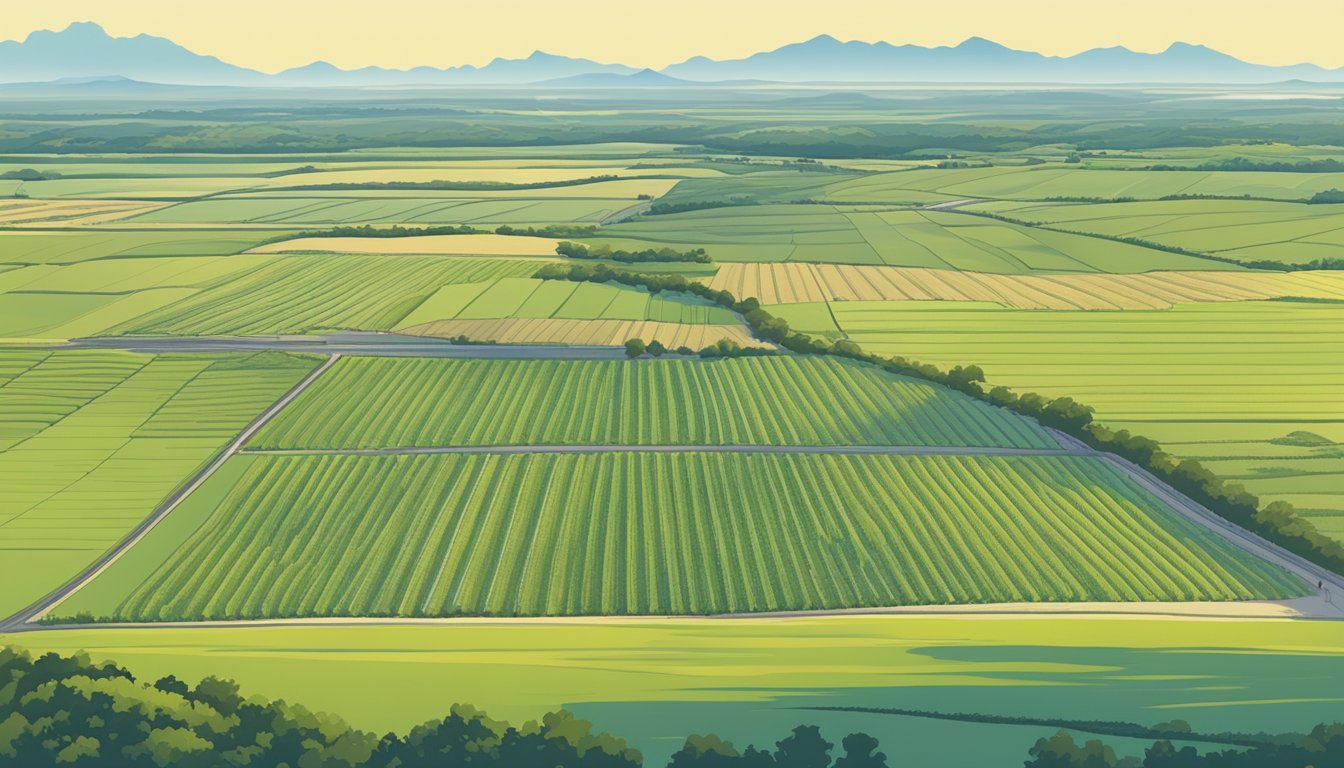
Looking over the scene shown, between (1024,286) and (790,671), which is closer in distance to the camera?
(790,671)

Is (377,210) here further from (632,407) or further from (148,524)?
(148,524)

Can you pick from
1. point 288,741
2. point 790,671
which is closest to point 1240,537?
point 790,671

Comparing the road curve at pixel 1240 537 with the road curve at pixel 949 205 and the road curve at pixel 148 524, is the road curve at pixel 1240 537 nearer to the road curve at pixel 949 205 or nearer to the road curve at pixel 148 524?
the road curve at pixel 148 524

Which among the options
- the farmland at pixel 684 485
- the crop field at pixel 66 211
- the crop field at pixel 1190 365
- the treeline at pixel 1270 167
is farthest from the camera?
the treeline at pixel 1270 167

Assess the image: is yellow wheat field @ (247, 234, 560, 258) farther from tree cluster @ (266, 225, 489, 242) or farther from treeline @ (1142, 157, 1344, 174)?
treeline @ (1142, 157, 1344, 174)

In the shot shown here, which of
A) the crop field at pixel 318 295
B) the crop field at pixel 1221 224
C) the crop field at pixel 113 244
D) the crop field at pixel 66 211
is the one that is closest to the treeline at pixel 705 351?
the crop field at pixel 318 295

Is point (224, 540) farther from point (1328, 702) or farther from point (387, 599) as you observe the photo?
point (1328, 702)

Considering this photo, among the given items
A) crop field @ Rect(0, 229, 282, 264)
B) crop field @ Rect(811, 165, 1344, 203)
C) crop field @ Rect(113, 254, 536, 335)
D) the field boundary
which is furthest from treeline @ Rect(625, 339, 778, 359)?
crop field @ Rect(811, 165, 1344, 203)
